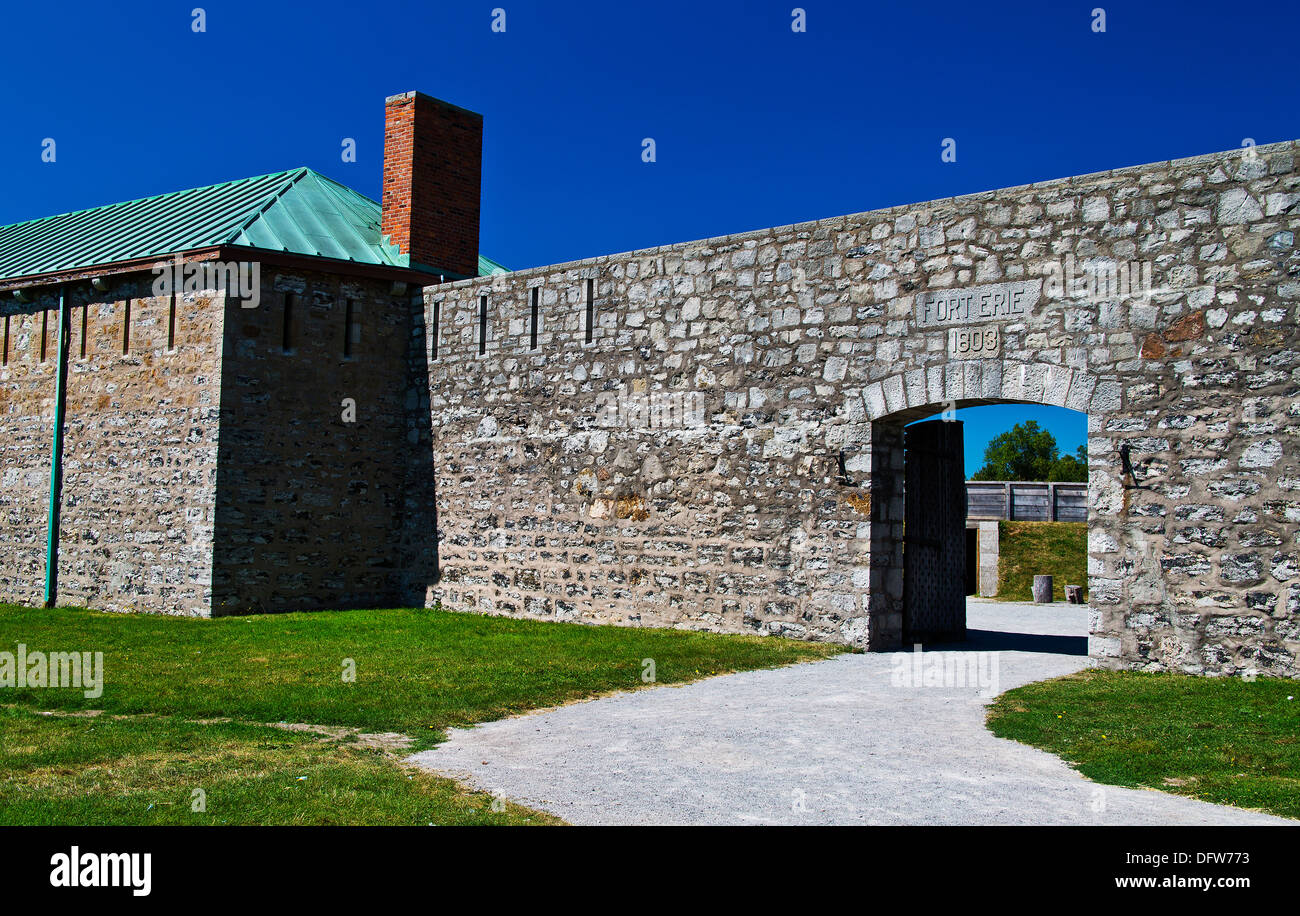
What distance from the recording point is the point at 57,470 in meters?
14.5

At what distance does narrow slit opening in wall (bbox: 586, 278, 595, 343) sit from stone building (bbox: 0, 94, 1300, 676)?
30 mm

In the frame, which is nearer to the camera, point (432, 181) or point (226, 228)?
point (226, 228)

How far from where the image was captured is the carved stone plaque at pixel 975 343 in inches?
382

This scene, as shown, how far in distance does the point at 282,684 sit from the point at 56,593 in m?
8.08

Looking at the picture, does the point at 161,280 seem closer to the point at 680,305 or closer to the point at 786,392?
the point at 680,305

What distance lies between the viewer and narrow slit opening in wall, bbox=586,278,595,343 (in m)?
12.7

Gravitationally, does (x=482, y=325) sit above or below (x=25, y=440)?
above

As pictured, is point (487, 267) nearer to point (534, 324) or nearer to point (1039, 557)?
point (534, 324)

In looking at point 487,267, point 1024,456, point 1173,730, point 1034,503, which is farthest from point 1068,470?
point 1173,730

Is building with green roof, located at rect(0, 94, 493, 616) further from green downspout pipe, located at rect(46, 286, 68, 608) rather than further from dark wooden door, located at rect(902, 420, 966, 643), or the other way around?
dark wooden door, located at rect(902, 420, 966, 643)

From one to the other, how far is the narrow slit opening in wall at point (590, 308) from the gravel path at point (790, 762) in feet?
17.3

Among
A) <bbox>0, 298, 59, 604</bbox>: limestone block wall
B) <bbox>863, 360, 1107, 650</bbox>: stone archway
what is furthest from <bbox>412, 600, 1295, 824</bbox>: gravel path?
<bbox>0, 298, 59, 604</bbox>: limestone block wall

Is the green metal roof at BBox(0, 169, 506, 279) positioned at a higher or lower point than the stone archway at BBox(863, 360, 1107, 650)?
higher

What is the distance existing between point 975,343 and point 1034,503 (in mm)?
16072
